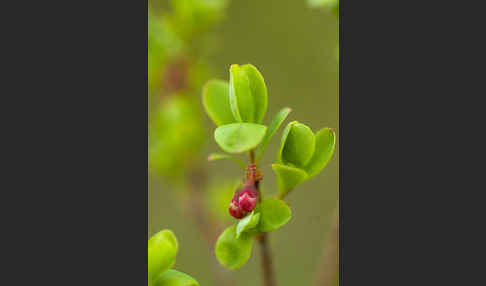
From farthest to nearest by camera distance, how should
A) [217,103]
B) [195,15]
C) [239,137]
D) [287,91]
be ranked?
[195,15] < [287,91] < [217,103] < [239,137]

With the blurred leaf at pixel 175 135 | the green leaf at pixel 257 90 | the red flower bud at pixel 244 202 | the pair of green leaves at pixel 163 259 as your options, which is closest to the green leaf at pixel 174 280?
the pair of green leaves at pixel 163 259

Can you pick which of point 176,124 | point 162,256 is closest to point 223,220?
point 176,124

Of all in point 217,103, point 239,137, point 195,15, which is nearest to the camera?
point 239,137

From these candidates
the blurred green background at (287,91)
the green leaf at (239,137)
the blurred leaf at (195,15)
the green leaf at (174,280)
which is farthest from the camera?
the blurred leaf at (195,15)

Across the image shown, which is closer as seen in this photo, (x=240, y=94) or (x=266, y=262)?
(x=240, y=94)

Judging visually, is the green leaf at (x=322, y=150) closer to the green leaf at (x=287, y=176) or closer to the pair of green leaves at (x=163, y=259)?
the green leaf at (x=287, y=176)

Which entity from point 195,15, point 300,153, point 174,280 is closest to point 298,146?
point 300,153

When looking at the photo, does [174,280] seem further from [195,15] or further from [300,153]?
[195,15]
